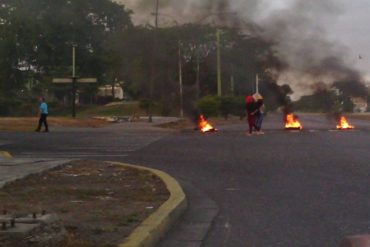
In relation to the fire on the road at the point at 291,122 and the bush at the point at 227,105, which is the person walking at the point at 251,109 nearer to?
the fire on the road at the point at 291,122

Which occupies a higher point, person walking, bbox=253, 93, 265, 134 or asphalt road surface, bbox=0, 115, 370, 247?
person walking, bbox=253, 93, 265, 134

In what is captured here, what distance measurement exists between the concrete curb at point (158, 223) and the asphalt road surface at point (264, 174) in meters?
0.55

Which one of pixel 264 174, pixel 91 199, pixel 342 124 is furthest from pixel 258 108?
pixel 91 199

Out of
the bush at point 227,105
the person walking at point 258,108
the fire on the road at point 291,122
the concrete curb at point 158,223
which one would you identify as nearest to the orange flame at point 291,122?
the fire on the road at point 291,122

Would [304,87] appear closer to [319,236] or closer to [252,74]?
[252,74]

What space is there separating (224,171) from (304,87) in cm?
894

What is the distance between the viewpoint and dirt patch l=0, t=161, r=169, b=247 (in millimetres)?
8406

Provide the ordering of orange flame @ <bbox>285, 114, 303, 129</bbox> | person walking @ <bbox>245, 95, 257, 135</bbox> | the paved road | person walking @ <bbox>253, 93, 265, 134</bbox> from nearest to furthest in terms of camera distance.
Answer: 1. the paved road
2. person walking @ <bbox>253, 93, 265, 134</bbox>
3. person walking @ <bbox>245, 95, 257, 135</bbox>
4. orange flame @ <bbox>285, 114, 303, 129</bbox>

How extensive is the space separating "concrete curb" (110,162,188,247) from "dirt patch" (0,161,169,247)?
0.13 m

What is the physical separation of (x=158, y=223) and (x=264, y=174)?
7.24 m

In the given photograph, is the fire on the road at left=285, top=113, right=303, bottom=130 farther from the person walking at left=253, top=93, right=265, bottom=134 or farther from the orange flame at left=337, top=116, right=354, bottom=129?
the orange flame at left=337, top=116, right=354, bottom=129

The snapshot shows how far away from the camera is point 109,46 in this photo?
17.2 meters

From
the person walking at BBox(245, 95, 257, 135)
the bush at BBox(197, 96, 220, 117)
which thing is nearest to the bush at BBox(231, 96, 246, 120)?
the bush at BBox(197, 96, 220, 117)

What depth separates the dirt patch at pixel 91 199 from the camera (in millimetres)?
8406
